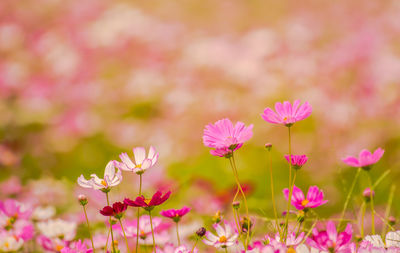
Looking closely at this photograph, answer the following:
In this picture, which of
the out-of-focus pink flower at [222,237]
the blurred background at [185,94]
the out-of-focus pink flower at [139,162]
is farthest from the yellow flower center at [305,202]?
the blurred background at [185,94]

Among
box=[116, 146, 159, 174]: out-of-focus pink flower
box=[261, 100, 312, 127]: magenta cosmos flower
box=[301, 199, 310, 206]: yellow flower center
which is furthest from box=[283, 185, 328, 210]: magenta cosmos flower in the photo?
box=[116, 146, 159, 174]: out-of-focus pink flower

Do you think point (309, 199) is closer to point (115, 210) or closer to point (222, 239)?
point (222, 239)

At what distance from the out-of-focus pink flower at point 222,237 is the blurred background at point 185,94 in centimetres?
59

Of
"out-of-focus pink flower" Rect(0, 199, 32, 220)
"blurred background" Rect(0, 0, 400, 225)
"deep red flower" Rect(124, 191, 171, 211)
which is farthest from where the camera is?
"blurred background" Rect(0, 0, 400, 225)

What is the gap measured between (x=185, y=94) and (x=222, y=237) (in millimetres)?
1836

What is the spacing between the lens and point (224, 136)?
0.67 m

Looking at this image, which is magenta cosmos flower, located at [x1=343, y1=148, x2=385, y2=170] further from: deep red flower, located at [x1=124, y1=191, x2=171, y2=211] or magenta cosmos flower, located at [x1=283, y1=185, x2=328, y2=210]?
deep red flower, located at [x1=124, y1=191, x2=171, y2=211]

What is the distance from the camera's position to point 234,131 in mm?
667

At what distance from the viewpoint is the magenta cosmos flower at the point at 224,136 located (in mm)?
660

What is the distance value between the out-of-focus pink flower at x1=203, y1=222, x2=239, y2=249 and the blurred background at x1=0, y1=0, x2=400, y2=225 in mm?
591

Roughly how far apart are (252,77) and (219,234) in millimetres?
1855

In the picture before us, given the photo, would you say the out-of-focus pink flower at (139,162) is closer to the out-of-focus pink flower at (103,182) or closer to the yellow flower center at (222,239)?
the out-of-focus pink flower at (103,182)

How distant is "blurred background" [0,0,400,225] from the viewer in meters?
1.94

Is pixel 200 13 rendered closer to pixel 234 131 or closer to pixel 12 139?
pixel 12 139
